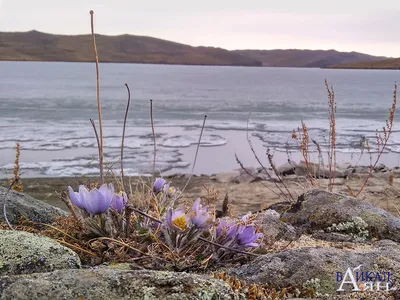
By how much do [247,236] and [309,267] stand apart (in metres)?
0.27

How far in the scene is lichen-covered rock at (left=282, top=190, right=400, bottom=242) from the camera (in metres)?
2.59

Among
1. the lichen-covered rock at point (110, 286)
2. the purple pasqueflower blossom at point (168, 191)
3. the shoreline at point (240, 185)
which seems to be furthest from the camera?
the shoreline at point (240, 185)

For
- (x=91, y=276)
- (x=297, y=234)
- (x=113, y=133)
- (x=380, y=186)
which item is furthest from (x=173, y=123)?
(x=91, y=276)

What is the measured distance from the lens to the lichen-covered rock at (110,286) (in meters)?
1.29

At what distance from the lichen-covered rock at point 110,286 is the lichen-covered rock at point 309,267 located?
33cm

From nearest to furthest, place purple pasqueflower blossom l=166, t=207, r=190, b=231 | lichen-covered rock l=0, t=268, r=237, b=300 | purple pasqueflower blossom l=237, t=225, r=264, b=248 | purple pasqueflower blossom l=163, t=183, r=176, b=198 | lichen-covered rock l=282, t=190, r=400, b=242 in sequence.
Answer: lichen-covered rock l=0, t=268, r=237, b=300 → purple pasqueflower blossom l=166, t=207, r=190, b=231 → purple pasqueflower blossom l=237, t=225, r=264, b=248 → purple pasqueflower blossom l=163, t=183, r=176, b=198 → lichen-covered rock l=282, t=190, r=400, b=242

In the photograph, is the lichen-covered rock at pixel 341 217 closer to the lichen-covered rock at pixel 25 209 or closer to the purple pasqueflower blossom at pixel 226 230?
the purple pasqueflower blossom at pixel 226 230

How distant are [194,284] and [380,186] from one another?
8143 mm

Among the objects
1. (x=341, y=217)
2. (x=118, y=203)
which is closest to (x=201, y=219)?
(x=118, y=203)

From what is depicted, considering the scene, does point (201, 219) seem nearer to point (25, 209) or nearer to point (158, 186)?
point (158, 186)

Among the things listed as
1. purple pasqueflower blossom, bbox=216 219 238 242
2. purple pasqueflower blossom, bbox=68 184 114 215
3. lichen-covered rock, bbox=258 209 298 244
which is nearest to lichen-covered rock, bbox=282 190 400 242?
lichen-covered rock, bbox=258 209 298 244

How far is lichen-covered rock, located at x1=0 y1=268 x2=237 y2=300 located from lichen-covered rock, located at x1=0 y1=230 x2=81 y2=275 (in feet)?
0.83

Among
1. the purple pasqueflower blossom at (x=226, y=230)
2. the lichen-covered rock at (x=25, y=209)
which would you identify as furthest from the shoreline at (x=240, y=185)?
the purple pasqueflower blossom at (x=226, y=230)

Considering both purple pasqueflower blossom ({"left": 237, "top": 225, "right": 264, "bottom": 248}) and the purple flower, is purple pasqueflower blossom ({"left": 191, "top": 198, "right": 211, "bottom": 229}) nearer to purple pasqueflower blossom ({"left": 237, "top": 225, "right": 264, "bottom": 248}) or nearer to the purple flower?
purple pasqueflower blossom ({"left": 237, "top": 225, "right": 264, "bottom": 248})
